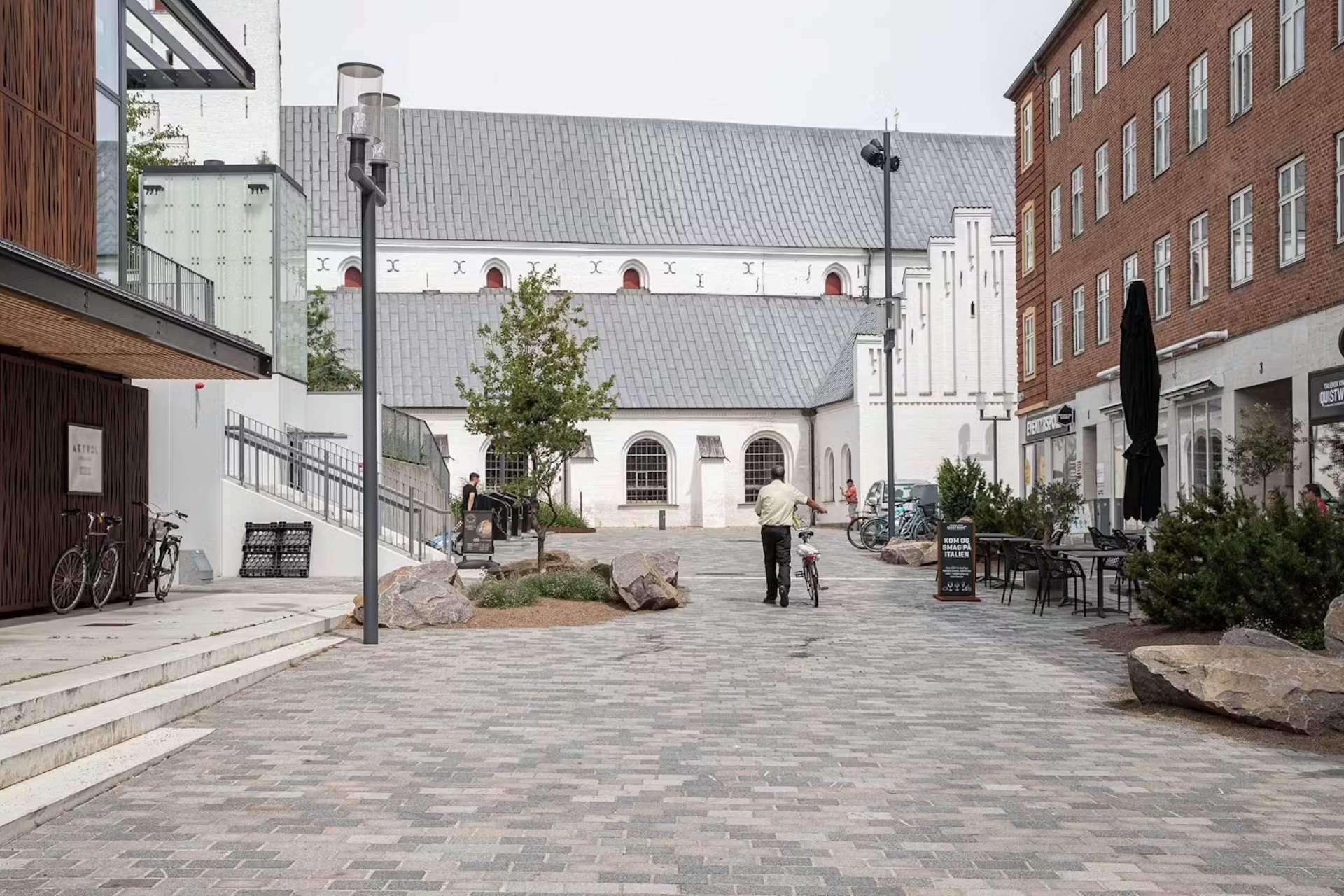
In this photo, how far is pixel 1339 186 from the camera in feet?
65.8

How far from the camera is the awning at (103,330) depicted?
1010 centimetres

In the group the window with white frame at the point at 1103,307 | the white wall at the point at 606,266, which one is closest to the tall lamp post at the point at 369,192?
the window with white frame at the point at 1103,307

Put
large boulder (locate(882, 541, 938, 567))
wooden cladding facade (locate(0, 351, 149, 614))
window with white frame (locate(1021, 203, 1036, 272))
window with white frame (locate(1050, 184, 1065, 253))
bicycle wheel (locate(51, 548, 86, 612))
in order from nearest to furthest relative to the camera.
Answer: wooden cladding facade (locate(0, 351, 149, 614))
bicycle wheel (locate(51, 548, 86, 612))
large boulder (locate(882, 541, 938, 567))
window with white frame (locate(1050, 184, 1065, 253))
window with white frame (locate(1021, 203, 1036, 272))

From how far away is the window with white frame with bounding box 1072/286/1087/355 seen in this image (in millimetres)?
33500

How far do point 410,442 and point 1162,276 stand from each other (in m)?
16.2

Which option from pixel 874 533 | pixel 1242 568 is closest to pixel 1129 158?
pixel 874 533

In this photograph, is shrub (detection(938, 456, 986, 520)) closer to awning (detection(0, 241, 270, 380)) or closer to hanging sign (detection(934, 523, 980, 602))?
hanging sign (detection(934, 523, 980, 602))

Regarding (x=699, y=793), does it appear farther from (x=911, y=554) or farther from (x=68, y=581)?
(x=911, y=554)

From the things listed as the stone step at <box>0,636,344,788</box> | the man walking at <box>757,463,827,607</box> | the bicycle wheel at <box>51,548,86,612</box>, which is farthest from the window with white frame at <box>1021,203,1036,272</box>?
the stone step at <box>0,636,344,788</box>

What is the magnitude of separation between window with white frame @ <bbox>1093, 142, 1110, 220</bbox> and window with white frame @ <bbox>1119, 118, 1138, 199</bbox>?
2.77 ft

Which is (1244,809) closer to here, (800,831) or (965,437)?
(800,831)

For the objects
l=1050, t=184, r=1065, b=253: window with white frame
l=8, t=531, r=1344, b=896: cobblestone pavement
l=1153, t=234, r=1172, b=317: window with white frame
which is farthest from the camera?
l=1050, t=184, r=1065, b=253: window with white frame

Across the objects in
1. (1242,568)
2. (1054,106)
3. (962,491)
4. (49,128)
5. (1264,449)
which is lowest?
(1242,568)

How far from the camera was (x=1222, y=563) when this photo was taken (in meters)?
12.0
